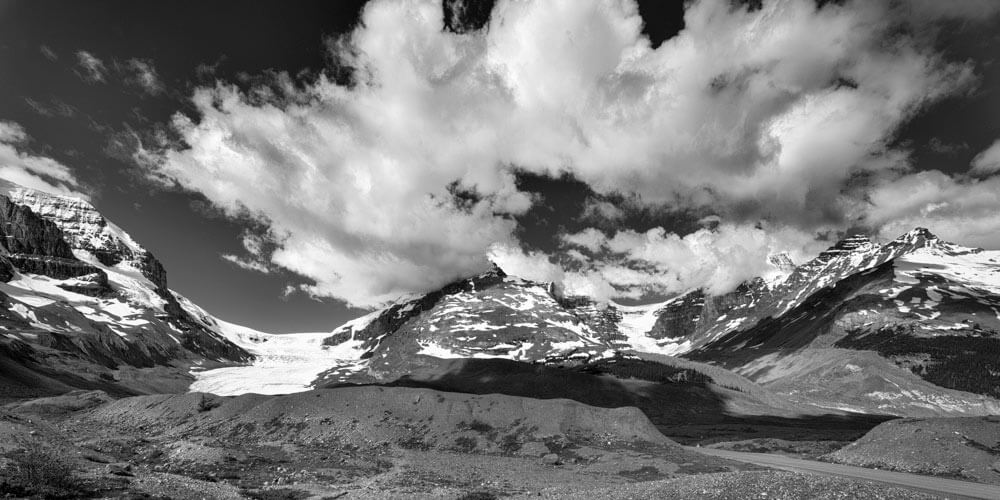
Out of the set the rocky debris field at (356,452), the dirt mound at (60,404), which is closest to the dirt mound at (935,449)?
the rocky debris field at (356,452)

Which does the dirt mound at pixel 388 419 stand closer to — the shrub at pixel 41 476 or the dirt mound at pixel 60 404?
the dirt mound at pixel 60 404

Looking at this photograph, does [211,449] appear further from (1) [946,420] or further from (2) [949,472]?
(1) [946,420]

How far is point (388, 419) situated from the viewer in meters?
96.0

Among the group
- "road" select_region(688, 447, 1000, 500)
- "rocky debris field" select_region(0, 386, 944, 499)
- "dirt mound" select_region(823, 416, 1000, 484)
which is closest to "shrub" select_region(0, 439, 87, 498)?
"rocky debris field" select_region(0, 386, 944, 499)

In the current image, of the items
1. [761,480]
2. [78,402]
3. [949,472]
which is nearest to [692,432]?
[949,472]

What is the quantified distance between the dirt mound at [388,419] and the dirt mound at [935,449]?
32.2 metres

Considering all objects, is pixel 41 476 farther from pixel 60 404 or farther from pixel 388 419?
pixel 60 404

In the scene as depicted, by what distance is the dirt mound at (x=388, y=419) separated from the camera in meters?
89.1

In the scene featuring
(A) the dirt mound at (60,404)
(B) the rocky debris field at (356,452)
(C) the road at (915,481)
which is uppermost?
(A) the dirt mound at (60,404)

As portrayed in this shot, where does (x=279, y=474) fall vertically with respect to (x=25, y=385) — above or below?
below

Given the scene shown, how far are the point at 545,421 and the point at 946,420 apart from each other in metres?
69.2

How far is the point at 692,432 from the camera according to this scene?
184 metres

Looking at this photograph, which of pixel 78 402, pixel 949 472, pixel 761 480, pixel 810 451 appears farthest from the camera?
pixel 78 402

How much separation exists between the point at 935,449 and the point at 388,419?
299ft
